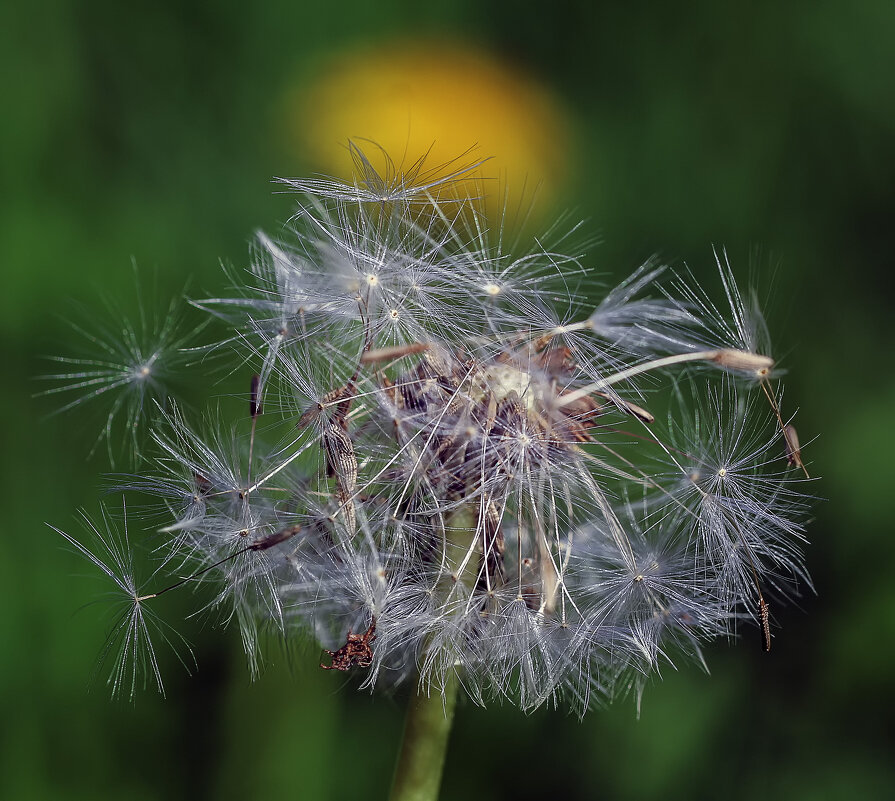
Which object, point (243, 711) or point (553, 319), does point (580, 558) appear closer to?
point (553, 319)

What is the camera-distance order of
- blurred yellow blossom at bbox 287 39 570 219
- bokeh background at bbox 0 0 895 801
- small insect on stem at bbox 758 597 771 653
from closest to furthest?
small insect on stem at bbox 758 597 771 653, bokeh background at bbox 0 0 895 801, blurred yellow blossom at bbox 287 39 570 219

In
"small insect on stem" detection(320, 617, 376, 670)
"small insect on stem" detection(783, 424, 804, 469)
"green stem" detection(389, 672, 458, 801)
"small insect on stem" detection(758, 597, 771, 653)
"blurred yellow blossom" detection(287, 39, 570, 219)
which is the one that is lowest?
"green stem" detection(389, 672, 458, 801)

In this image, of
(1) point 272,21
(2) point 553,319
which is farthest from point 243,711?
(1) point 272,21

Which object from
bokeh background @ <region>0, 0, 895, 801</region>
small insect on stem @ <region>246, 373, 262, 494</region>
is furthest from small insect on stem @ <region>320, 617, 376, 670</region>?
bokeh background @ <region>0, 0, 895, 801</region>

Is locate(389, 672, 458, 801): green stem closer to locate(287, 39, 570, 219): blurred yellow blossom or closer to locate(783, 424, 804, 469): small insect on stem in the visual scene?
locate(783, 424, 804, 469): small insect on stem

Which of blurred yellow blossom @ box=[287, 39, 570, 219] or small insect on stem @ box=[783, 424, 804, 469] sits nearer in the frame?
small insect on stem @ box=[783, 424, 804, 469]
